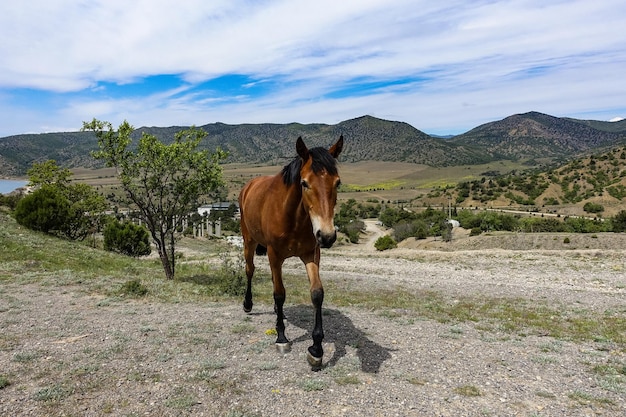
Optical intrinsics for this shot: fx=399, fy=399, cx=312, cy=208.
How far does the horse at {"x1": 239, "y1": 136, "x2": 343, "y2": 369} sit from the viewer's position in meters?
5.02

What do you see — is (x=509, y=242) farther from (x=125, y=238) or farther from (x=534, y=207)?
(x=534, y=207)

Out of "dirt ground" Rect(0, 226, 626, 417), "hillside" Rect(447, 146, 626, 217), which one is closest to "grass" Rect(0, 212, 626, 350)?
"dirt ground" Rect(0, 226, 626, 417)

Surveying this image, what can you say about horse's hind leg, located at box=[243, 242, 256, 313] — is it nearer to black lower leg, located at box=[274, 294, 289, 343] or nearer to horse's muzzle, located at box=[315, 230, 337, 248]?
black lower leg, located at box=[274, 294, 289, 343]

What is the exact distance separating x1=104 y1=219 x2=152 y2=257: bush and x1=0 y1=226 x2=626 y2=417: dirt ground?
2190 cm

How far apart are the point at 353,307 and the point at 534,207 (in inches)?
3043

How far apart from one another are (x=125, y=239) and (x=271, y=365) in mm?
28548

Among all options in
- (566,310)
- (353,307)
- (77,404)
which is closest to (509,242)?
(566,310)

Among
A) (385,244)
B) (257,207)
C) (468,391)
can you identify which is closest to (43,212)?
(257,207)

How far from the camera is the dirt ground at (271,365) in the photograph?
4688 mm

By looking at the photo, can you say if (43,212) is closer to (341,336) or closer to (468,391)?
(341,336)

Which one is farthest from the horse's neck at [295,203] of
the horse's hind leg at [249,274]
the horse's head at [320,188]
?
the horse's hind leg at [249,274]

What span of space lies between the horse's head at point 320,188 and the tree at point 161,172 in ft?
31.6

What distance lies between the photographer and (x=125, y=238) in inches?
1211

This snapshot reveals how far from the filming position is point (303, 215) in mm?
5914
